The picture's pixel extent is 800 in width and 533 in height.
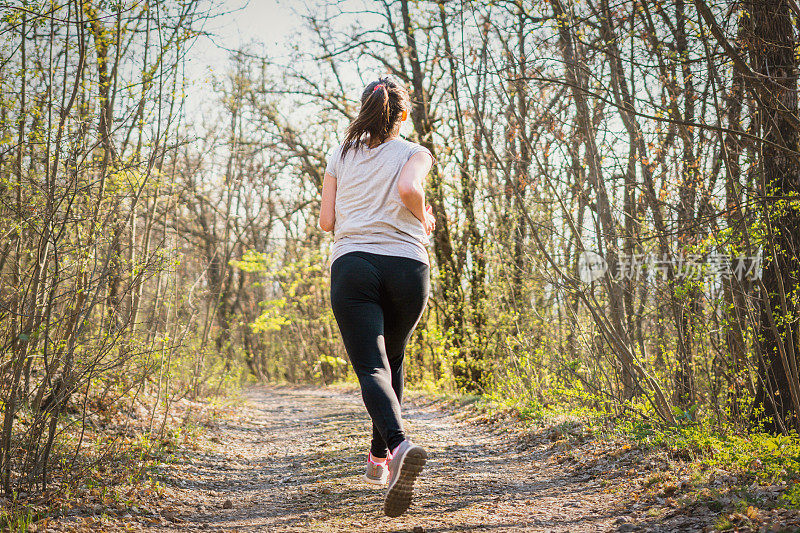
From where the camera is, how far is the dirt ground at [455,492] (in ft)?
9.36

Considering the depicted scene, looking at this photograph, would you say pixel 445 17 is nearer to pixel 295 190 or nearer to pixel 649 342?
pixel 649 342

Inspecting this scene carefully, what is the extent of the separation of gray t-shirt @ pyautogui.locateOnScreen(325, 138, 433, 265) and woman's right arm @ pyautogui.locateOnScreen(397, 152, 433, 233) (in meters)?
0.03

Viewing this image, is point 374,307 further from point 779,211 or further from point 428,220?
point 779,211

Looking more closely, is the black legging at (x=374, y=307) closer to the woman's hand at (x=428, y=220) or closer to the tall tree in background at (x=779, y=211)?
the woman's hand at (x=428, y=220)

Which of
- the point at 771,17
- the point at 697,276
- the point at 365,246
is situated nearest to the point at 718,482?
the point at 365,246

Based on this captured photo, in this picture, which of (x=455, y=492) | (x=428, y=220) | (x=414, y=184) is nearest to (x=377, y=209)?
(x=414, y=184)

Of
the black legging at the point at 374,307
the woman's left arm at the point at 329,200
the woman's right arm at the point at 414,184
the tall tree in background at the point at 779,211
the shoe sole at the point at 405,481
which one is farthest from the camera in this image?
the tall tree in background at the point at 779,211

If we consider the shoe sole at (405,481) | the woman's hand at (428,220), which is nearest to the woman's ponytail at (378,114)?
the woman's hand at (428,220)

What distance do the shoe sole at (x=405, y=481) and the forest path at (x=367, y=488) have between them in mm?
268

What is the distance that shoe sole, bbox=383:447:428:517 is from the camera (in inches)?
97.0

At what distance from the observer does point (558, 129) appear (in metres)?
6.20

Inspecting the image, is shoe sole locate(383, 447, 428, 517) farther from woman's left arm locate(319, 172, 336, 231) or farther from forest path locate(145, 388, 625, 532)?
woman's left arm locate(319, 172, 336, 231)

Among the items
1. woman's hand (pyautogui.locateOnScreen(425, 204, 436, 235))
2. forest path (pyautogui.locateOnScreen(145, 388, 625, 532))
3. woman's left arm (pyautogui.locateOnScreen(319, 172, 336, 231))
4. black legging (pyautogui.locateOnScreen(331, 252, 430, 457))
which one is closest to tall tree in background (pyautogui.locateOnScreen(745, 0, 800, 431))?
forest path (pyautogui.locateOnScreen(145, 388, 625, 532))

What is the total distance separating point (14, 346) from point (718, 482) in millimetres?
4032
